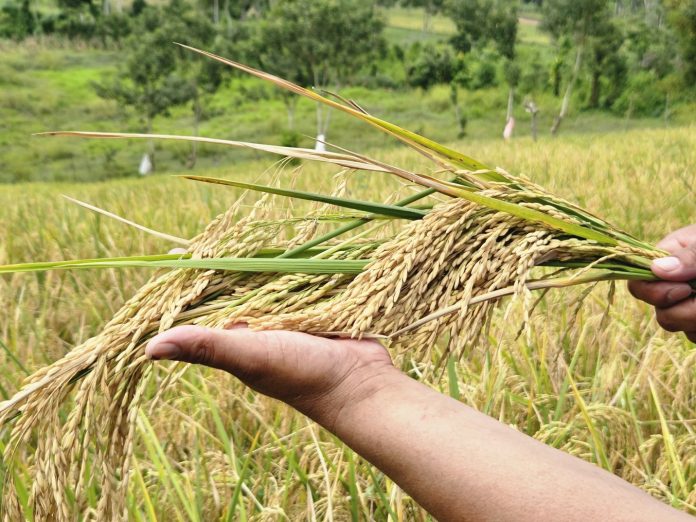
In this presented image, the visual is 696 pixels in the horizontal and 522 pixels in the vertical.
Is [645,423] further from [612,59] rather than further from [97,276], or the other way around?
[612,59]

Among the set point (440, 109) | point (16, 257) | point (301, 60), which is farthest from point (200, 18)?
point (16, 257)

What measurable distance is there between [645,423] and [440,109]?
45.9 m

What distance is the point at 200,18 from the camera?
118 ft

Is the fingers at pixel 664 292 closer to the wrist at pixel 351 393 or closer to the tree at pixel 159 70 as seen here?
the wrist at pixel 351 393

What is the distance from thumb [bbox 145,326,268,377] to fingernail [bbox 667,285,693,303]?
87 centimetres

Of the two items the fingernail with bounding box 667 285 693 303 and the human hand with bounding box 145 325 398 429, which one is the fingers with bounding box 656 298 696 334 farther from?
the human hand with bounding box 145 325 398 429

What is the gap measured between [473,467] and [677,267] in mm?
697

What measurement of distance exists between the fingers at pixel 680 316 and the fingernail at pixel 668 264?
0.15 meters

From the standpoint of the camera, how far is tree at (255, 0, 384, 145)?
35.9 meters

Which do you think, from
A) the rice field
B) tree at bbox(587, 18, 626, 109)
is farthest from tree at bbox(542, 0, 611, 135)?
the rice field

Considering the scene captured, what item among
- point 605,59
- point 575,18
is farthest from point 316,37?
point 605,59

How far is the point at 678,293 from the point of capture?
1.40 meters

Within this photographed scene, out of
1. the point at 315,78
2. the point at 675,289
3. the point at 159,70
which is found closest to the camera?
the point at 675,289

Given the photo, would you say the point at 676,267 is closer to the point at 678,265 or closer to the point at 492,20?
the point at 678,265
